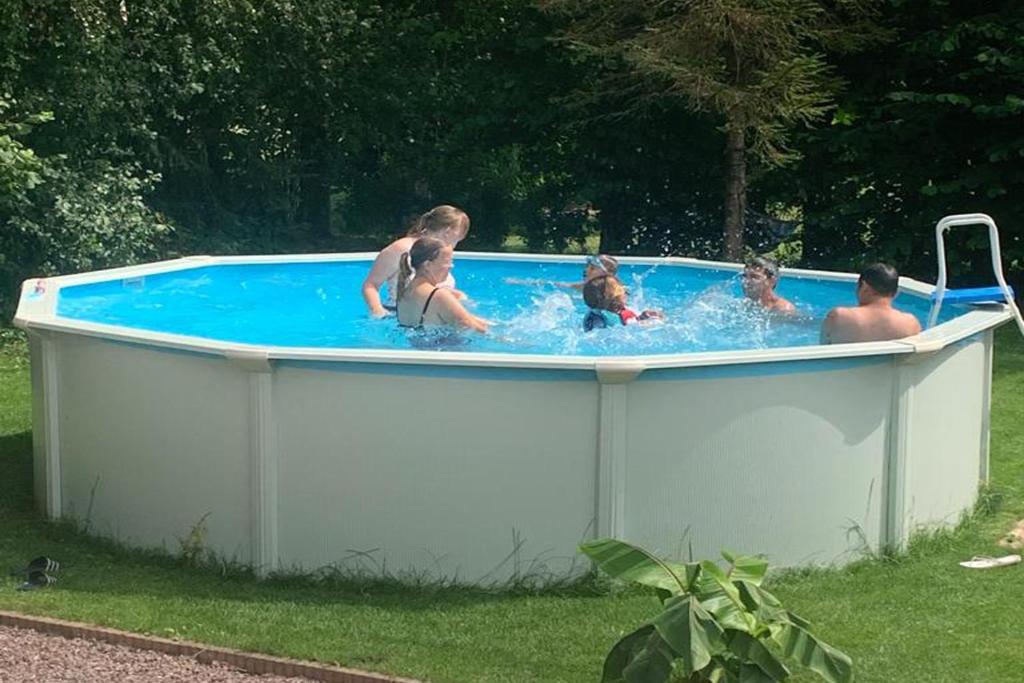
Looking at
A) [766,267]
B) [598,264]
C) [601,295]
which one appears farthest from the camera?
[766,267]

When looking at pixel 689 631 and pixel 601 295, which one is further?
pixel 601 295

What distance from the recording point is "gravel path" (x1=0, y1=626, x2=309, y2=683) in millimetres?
5391

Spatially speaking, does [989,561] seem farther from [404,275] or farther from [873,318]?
[404,275]

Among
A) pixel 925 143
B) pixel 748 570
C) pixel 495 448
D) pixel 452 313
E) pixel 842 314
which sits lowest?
pixel 748 570

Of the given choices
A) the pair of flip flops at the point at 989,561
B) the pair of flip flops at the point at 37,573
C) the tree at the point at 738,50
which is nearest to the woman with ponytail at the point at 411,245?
the pair of flip flops at the point at 37,573

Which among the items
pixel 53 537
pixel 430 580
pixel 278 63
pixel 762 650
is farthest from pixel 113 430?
pixel 278 63

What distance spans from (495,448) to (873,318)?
2.40 meters

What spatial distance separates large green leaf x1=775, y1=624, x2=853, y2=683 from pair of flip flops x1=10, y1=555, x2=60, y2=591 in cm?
338

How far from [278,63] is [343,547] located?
1293 cm

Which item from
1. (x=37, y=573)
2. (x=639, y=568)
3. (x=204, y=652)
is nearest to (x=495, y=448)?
(x=204, y=652)

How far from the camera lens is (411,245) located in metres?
9.87

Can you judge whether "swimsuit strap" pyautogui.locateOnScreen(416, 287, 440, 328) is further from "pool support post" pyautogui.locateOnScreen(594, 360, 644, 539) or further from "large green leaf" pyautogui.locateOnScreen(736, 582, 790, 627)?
"large green leaf" pyautogui.locateOnScreen(736, 582, 790, 627)

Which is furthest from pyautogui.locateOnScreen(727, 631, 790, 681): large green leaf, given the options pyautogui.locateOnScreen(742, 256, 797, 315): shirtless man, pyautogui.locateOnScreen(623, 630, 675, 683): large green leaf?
pyautogui.locateOnScreen(742, 256, 797, 315): shirtless man

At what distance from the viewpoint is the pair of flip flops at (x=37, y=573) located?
6430 millimetres
